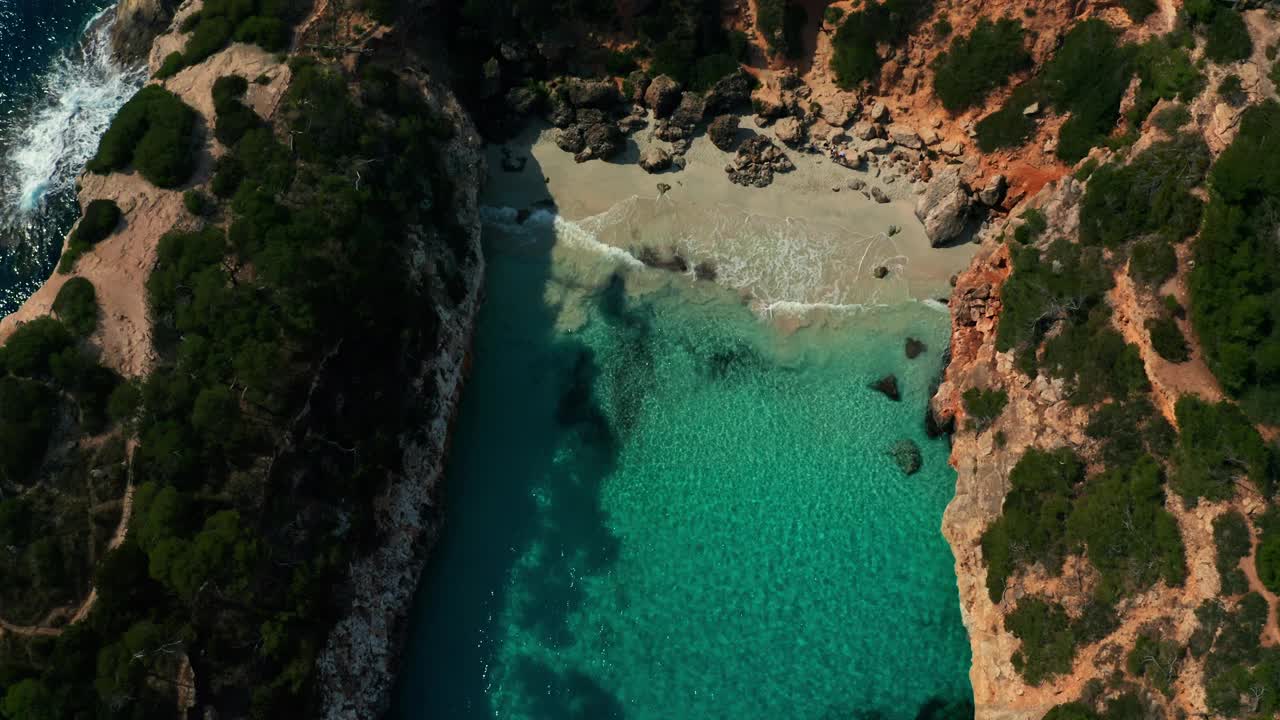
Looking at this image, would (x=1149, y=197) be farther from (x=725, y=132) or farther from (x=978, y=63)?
(x=725, y=132)

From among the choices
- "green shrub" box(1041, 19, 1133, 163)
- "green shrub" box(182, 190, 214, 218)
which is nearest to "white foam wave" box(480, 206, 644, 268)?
"green shrub" box(182, 190, 214, 218)

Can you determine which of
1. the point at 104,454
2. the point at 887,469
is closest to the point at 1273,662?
the point at 887,469

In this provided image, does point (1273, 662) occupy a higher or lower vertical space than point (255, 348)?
lower

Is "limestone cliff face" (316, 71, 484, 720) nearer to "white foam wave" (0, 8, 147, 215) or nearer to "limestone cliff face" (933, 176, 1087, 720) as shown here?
"white foam wave" (0, 8, 147, 215)

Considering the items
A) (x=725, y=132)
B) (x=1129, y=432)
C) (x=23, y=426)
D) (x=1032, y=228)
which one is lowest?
(x=1129, y=432)

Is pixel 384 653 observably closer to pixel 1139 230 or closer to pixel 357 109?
pixel 357 109

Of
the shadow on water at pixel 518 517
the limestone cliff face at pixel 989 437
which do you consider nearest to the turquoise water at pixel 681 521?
the shadow on water at pixel 518 517

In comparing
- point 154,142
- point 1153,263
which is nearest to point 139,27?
point 154,142

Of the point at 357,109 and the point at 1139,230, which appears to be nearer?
the point at 1139,230
